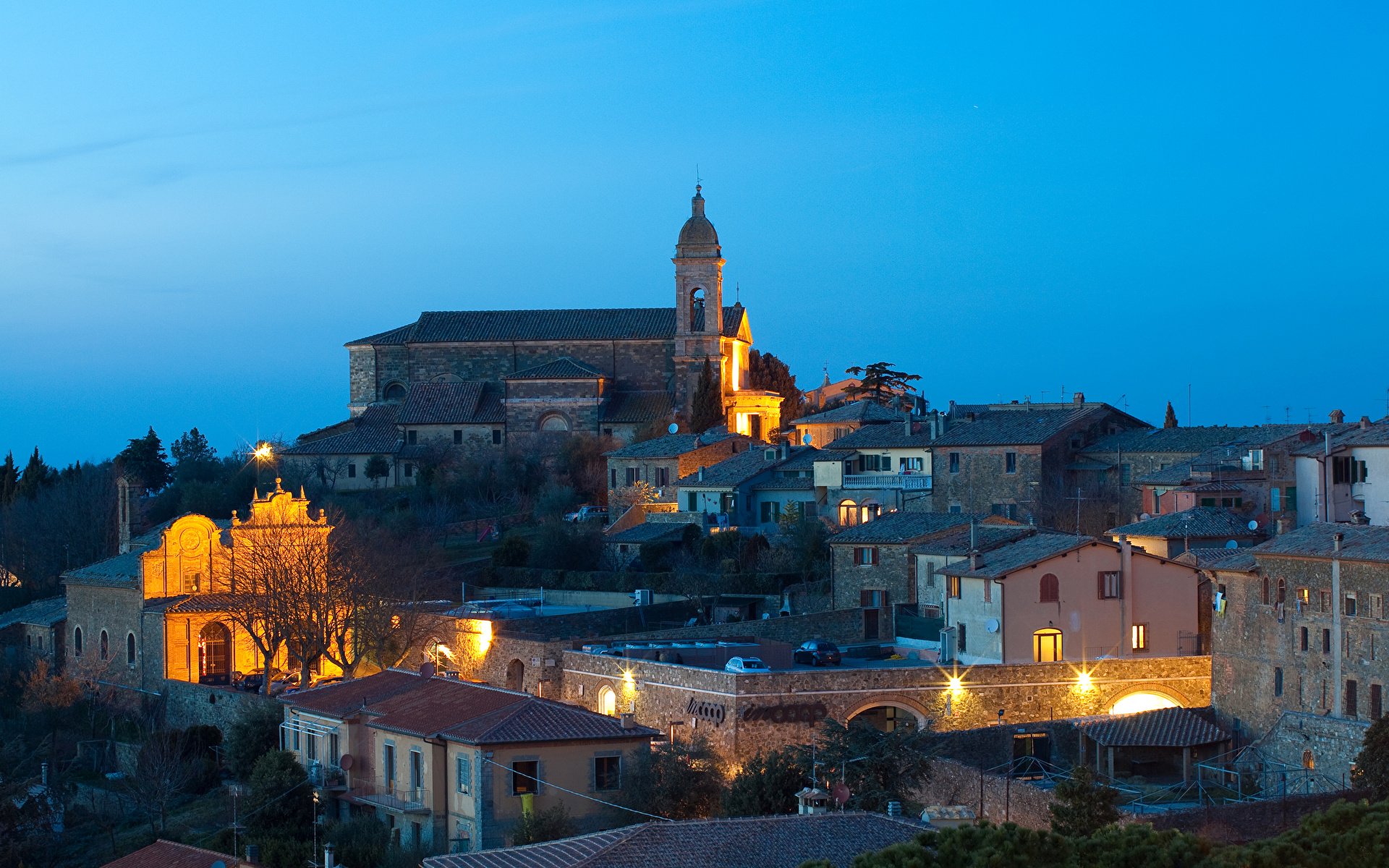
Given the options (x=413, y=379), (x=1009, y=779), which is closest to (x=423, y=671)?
(x=1009, y=779)

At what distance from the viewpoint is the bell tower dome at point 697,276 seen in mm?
78250

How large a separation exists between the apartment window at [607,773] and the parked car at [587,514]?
29164 millimetres

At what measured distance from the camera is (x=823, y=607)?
47656 mm

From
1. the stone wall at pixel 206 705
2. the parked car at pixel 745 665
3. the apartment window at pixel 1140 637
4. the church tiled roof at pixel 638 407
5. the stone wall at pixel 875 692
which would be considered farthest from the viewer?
the church tiled roof at pixel 638 407

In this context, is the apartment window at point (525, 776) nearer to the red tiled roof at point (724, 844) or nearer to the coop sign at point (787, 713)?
the coop sign at point (787, 713)

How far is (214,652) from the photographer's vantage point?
5016 centimetres

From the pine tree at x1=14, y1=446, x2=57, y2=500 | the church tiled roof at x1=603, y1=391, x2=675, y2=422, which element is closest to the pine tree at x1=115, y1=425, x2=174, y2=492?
the pine tree at x1=14, y1=446, x2=57, y2=500

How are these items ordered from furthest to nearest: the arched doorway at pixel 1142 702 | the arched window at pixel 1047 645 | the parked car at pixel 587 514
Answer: the parked car at pixel 587 514
the arched window at pixel 1047 645
the arched doorway at pixel 1142 702

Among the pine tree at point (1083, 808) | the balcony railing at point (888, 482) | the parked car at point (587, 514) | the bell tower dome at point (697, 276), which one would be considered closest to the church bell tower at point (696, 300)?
the bell tower dome at point (697, 276)

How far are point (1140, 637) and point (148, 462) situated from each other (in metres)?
57.7

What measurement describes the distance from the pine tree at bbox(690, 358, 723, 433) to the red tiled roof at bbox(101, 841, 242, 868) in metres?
43.4

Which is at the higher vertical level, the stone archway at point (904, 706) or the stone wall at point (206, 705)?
the stone archway at point (904, 706)

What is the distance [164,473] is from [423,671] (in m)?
45.6

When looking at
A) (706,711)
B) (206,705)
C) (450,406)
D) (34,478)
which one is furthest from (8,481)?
(706,711)
